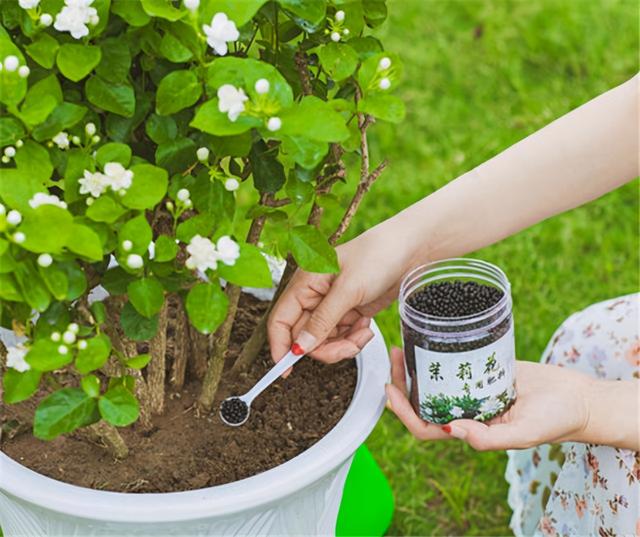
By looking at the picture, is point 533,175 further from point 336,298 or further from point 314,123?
point 314,123

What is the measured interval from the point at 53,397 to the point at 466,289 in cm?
49

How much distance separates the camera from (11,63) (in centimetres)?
87

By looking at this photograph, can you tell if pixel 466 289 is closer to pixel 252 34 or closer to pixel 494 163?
pixel 494 163

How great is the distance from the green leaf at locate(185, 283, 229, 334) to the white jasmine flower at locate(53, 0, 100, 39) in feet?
0.78

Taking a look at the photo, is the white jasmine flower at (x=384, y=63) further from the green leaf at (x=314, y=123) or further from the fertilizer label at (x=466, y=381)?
the fertilizer label at (x=466, y=381)

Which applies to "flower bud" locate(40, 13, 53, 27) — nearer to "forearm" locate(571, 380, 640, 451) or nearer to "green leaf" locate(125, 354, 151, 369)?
"green leaf" locate(125, 354, 151, 369)

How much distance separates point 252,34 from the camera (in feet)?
3.28

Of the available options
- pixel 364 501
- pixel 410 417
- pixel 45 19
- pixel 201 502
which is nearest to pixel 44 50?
pixel 45 19

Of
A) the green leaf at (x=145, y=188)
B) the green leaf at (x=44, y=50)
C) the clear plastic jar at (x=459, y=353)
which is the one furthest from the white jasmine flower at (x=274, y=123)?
the clear plastic jar at (x=459, y=353)

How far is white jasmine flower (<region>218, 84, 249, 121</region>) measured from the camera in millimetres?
842

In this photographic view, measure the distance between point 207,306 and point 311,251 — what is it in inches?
6.1

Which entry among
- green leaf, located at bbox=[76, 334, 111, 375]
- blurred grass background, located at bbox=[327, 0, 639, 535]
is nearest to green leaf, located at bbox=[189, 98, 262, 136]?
green leaf, located at bbox=[76, 334, 111, 375]

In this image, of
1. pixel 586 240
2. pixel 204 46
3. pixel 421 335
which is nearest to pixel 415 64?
pixel 586 240

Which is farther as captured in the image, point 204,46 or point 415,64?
point 415,64
